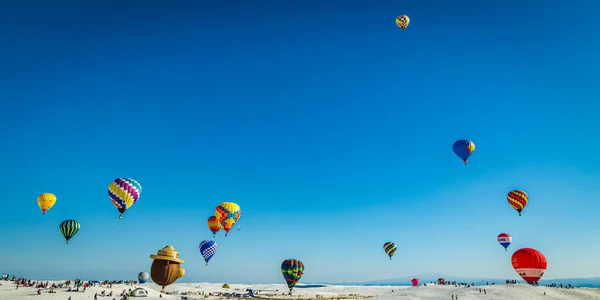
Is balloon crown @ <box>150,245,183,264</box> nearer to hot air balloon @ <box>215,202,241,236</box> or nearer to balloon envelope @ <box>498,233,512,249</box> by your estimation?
hot air balloon @ <box>215,202,241,236</box>

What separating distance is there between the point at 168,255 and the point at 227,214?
27361 mm

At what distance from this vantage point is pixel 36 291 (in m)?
40.2

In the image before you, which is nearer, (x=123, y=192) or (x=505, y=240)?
(x=123, y=192)

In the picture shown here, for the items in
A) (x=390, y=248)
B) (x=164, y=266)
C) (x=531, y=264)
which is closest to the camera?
(x=164, y=266)

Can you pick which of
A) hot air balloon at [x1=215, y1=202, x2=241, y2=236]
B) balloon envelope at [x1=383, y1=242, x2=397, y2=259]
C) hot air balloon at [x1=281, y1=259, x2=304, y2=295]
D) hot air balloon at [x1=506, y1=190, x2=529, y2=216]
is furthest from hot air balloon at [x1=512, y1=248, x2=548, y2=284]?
hot air balloon at [x1=215, y1=202, x2=241, y2=236]

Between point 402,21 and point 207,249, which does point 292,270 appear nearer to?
point 207,249

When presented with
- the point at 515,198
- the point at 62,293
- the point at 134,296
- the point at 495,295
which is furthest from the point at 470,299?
the point at 62,293

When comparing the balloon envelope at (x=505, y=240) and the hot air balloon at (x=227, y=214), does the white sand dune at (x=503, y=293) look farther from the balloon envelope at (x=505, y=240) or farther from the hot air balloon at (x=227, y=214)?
the hot air balloon at (x=227, y=214)

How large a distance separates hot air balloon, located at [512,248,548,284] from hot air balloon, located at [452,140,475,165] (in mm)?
12555

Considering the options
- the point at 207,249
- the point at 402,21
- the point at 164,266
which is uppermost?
the point at 402,21

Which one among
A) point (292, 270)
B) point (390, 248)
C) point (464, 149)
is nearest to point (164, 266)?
point (292, 270)

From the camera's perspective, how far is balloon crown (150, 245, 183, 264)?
18125 millimetres

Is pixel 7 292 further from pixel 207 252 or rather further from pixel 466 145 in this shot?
pixel 466 145

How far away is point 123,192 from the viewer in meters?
32.2
